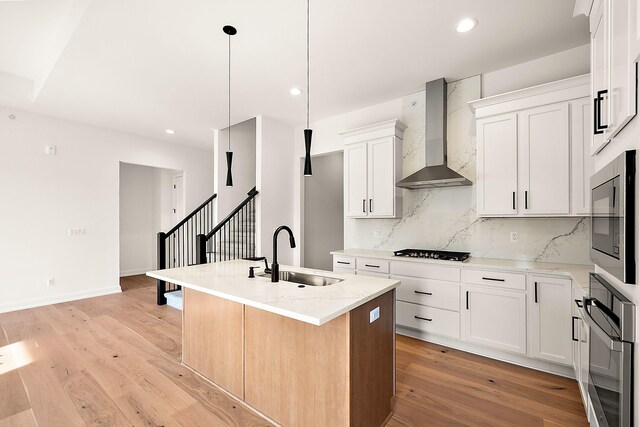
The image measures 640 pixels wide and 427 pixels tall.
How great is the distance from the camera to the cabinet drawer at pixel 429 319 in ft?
9.61

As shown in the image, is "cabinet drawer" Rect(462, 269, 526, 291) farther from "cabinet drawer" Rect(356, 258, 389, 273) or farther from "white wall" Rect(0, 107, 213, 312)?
"white wall" Rect(0, 107, 213, 312)

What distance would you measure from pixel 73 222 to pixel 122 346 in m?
2.85

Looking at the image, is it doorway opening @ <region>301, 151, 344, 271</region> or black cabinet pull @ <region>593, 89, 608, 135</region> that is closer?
black cabinet pull @ <region>593, 89, 608, 135</region>

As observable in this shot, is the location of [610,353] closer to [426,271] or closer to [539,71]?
[426,271]

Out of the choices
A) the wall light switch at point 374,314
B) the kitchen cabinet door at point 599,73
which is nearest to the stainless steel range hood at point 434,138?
the kitchen cabinet door at point 599,73

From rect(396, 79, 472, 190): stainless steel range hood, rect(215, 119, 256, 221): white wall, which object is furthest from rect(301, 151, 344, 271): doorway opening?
rect(396, 79, 472, 190): stainless steel range hood

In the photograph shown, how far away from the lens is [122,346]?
3020 millimetres

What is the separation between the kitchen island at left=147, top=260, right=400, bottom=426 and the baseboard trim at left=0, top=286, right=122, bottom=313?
12.0 feet

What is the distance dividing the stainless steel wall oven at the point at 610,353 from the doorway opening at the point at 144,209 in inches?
258

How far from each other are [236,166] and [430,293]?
411 centimetres

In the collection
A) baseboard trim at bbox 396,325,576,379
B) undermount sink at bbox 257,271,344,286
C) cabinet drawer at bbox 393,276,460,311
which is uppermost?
undermount sink at bbox 257,271,344,286

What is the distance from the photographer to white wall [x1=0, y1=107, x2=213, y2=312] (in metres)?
4.18

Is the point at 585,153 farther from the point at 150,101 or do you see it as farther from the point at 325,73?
the point at 150,101

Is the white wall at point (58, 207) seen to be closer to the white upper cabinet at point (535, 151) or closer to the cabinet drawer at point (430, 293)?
the cabinet drawer at point (430, 293)
